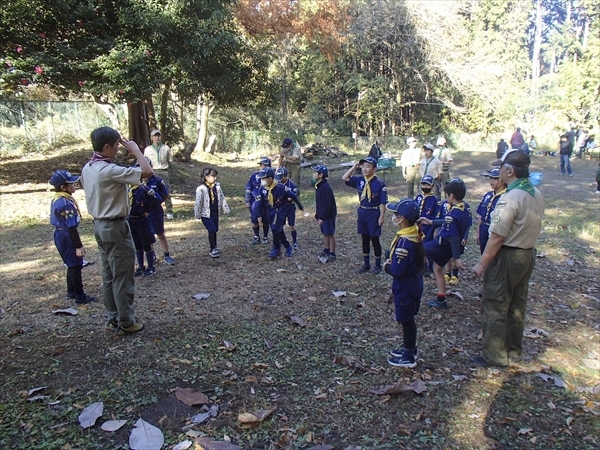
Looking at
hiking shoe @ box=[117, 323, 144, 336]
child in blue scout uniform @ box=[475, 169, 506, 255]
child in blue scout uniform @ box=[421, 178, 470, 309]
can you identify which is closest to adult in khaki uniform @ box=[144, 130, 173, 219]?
hiking shoe @ box=[117, 323, 144, 336]

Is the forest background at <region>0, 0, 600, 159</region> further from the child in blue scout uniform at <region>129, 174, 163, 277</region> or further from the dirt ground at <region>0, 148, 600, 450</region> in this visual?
the dirt ground at <region>0, 148, 600, 450</region>

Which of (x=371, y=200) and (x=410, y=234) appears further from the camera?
(x=371, y=200)

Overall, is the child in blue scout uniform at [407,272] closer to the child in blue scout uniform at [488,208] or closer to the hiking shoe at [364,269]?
the child in blue scout uniform at [488,208]

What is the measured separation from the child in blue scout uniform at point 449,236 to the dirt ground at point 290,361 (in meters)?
0.39

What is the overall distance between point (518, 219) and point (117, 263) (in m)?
4.20

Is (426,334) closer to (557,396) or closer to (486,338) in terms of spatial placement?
(486,338)

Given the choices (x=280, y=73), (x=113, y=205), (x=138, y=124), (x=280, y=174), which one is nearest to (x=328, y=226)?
(x=280, y=174)

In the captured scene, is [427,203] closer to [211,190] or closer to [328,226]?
[328,226]

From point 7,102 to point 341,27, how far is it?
18.2m

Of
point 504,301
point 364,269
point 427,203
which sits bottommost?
point 364,269

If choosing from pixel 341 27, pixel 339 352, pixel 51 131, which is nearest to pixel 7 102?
pixel 51 131

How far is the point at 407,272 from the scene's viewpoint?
455 centimetres

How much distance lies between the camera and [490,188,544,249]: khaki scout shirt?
4340mm

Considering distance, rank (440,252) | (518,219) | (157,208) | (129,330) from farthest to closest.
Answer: (157,208)
(440,252)
(129,330)
(518,219)
